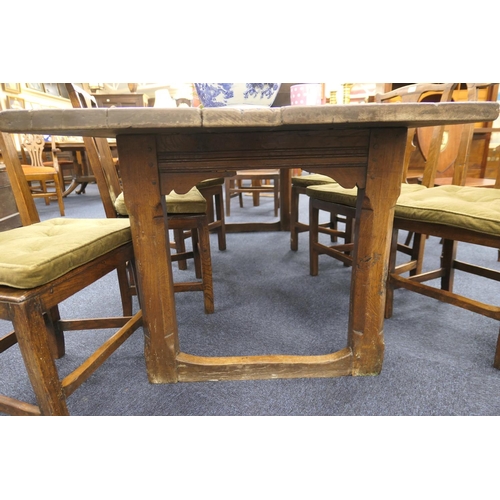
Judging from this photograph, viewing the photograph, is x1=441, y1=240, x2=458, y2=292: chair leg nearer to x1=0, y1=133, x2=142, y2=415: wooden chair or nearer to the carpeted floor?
the carpeted floor

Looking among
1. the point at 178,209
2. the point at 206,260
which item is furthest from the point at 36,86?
the point at 206,260

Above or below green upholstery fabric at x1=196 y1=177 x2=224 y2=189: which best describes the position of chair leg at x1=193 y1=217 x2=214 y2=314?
below

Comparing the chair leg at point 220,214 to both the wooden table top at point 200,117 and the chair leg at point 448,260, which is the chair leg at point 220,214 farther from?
the wooden table top at point 200,117

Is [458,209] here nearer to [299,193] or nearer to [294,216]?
[299,193]

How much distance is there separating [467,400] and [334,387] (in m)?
0.38

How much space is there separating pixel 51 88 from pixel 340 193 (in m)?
7.80

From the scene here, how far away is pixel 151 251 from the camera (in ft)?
3.08

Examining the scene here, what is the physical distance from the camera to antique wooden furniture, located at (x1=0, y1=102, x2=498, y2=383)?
0.70m

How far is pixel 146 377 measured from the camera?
1121 mm

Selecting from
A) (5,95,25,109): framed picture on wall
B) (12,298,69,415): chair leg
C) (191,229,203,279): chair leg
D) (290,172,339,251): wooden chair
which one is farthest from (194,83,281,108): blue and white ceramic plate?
(5,95,25,109): framed picture on wall

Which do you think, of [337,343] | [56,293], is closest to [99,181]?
[56,293]

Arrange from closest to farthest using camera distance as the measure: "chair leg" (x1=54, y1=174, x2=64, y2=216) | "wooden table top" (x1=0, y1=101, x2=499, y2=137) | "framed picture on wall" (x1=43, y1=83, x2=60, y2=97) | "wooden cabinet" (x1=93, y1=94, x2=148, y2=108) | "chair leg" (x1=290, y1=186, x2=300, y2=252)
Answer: "wooden table top" (x1=0, y1=101, x2=499, y2=137) → "chair leg" (x1=290, y1=186, x2=300, y2=252) → "chair leg" (x1=54, y1=174, x2=64, y2=216) → "wooden cabinet" (x1=93, y1=94, x2=148, y2=108) → "framed picture on wall" (x1=43, y1=83, x2=60, y2=97)

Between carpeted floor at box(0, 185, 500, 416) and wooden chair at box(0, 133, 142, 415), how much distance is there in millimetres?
191

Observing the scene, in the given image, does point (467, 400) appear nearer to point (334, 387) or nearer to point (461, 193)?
point (334, 387)
